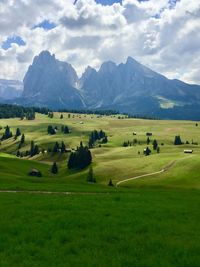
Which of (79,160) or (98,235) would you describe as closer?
(98,235)

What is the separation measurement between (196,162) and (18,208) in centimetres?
12882

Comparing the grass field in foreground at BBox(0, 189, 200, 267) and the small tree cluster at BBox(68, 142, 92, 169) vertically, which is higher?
the grass field in foreground at BBox(0, 189, 200, 267)

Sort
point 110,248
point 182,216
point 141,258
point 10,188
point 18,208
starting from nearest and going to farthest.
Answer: point 141,258, point 110,248, point 182,216, point 18,208, point 10,188

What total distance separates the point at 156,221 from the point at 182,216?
3.58 metres

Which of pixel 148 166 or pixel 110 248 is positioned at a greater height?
pixel 110 248

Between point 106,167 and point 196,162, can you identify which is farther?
point 106,167

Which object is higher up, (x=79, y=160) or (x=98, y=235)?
(x=98, y=235)

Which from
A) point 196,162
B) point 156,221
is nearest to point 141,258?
point 156,221

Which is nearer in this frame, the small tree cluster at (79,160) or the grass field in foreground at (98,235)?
the grass field in foreground at (98,235)

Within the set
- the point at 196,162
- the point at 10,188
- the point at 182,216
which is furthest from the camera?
the point at 196,162

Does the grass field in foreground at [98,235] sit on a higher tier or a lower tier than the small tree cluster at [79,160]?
higher

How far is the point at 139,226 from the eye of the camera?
23.5 meters

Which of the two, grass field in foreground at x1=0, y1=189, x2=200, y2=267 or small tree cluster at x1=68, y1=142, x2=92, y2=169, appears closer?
grass field in foreground at x1=0, y1=189, x2=200, y2=267

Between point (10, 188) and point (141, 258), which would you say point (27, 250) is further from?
point (10, 188)
